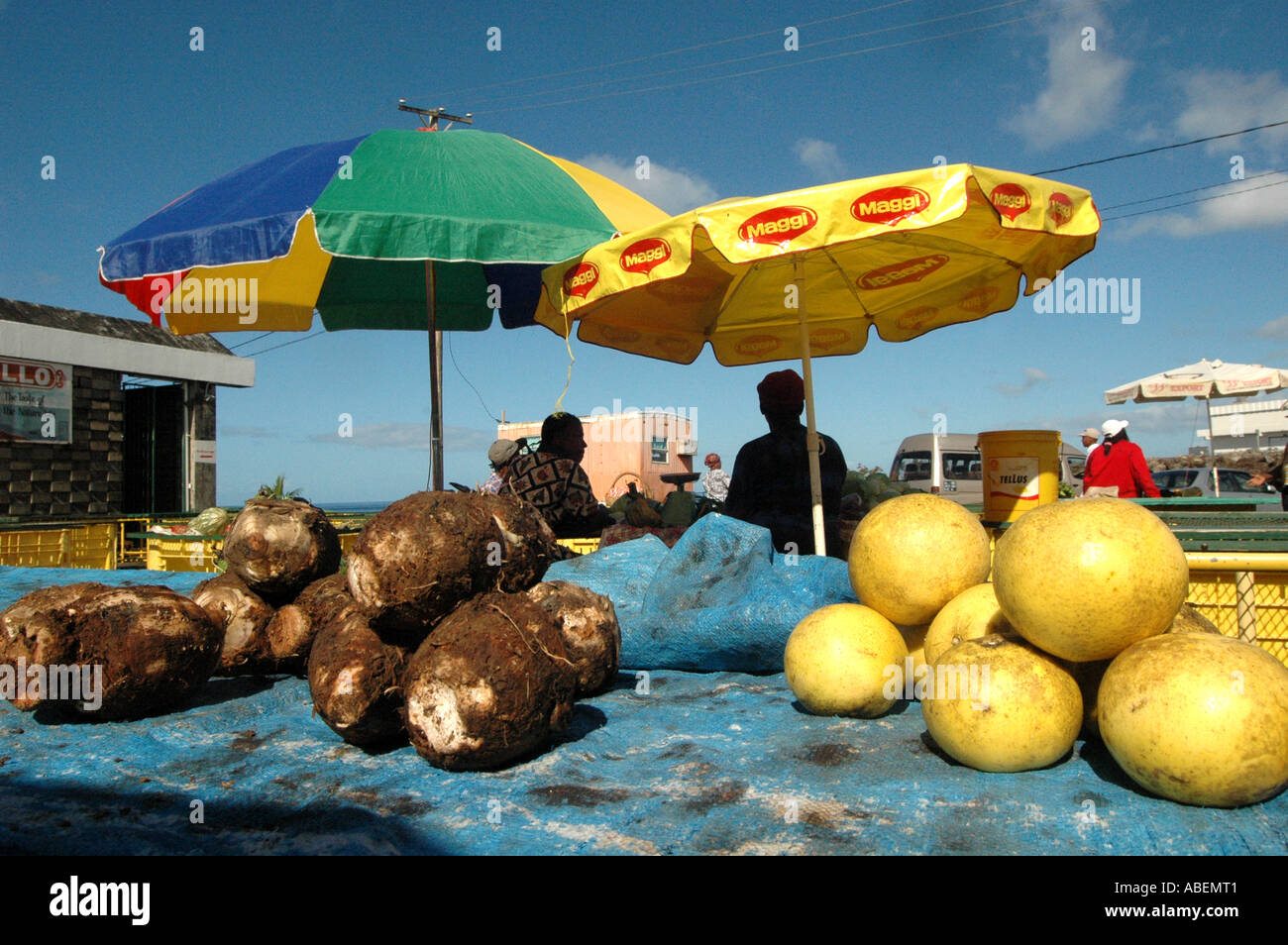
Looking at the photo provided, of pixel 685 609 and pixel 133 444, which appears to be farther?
pixel 133 444

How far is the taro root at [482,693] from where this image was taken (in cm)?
247

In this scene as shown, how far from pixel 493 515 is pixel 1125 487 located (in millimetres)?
6803

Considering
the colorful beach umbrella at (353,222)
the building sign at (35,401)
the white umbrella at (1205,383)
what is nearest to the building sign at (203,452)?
the building sign at (35,401)

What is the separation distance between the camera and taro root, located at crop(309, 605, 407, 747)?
263cm

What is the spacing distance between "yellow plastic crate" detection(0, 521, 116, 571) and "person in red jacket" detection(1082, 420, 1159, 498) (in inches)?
442

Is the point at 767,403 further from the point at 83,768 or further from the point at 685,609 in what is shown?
the point at 83,768

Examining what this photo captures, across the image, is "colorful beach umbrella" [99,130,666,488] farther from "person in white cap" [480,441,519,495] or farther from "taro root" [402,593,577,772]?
"taro root" [402,593,577,772]

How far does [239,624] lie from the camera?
145 inches

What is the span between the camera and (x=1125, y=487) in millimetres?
7238

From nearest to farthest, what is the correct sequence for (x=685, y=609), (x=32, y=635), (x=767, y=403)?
1. (x=32, y=635)
2. (x=685, y=609)
3. (x=767, y=403)

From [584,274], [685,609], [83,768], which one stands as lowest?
[83,768]
